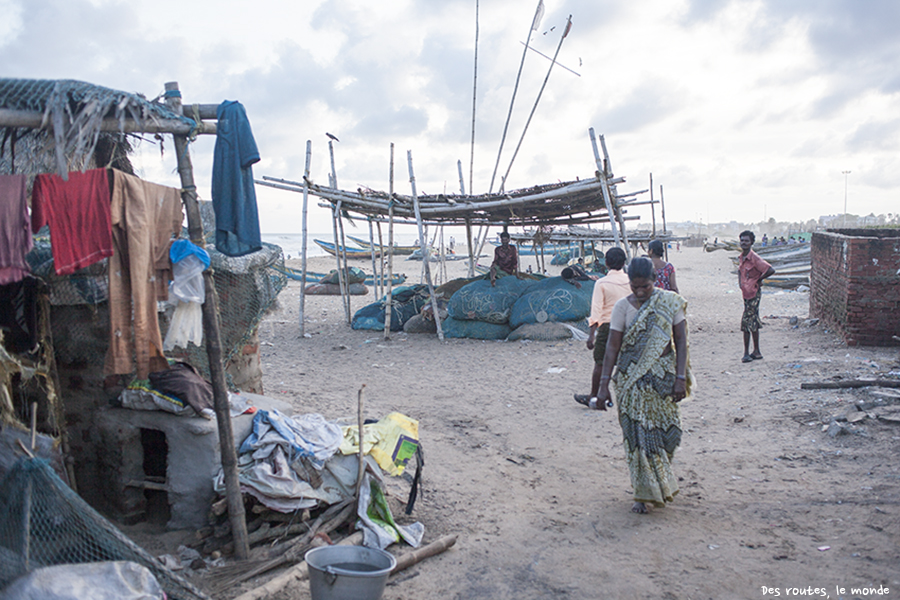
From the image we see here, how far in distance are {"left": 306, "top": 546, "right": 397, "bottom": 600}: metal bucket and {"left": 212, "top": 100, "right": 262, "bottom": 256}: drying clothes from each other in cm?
160

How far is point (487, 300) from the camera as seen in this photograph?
1045 centimetres

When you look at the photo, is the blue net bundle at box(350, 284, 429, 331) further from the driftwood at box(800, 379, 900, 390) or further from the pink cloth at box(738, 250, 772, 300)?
the driftwood at box(800, 379, 900, 390)

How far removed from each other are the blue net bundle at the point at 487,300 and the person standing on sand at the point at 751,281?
12.5 ft

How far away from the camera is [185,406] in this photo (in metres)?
3.68

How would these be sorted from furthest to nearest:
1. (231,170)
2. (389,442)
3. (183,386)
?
(389,442)
(183,386)
(231,170)

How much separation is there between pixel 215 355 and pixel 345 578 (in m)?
1.36

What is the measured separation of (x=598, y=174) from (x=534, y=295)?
2.50 m

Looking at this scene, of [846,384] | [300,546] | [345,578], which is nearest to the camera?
[345,578]

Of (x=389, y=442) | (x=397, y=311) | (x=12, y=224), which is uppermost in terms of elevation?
(x=12, y=224)

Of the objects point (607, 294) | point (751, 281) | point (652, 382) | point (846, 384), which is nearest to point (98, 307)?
point (652, 382)

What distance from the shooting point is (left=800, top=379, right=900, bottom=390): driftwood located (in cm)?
546

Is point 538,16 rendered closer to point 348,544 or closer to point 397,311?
point 397,311

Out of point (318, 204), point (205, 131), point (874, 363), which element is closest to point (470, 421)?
point (205, 131)

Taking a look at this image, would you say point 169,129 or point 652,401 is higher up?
point 169,129
